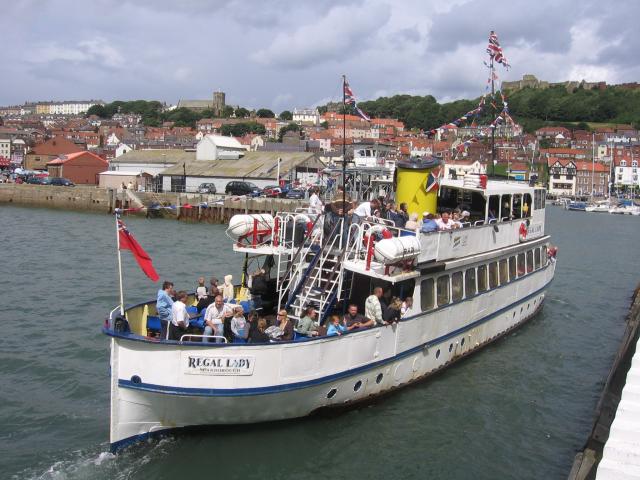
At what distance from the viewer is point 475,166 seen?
53.1 metres

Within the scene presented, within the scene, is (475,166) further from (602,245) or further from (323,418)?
(323,418)

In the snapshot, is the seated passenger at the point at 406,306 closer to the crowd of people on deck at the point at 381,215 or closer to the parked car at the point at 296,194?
the crowd of people on deck at the point at 381,215

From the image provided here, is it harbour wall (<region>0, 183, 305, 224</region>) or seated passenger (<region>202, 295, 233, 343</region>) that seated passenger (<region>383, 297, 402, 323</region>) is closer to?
seated passenger (<region>202, 295, 233, 343</region>)

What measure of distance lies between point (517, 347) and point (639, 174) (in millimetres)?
145972

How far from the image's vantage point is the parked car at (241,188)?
194 feet

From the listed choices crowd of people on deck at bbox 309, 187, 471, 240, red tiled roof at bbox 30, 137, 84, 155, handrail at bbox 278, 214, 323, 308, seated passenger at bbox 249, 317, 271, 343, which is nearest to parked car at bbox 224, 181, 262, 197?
crowd of people on deck at bbox 309, 187, 471, 240

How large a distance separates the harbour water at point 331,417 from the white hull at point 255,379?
461 millimetres

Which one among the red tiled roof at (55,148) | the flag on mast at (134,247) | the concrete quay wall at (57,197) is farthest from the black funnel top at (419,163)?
the red tiled roof at (55,148)

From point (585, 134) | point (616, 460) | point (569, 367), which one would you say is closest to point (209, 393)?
point (616, 460)

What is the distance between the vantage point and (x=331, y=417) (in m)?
13.3

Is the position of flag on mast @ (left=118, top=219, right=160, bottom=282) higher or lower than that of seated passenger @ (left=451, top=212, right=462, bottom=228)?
lower

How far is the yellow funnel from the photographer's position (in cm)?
1642

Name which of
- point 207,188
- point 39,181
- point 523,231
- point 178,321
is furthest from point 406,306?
point 39,181

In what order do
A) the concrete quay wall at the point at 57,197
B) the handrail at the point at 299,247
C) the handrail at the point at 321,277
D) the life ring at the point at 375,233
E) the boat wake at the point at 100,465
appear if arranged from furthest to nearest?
the concrete quay wall at the point at 57,197
the handrail at the point at 299,247
the handrail at the point at 321,277
the life ring at the point at 375,233
the boat wake at the point at 100,465
